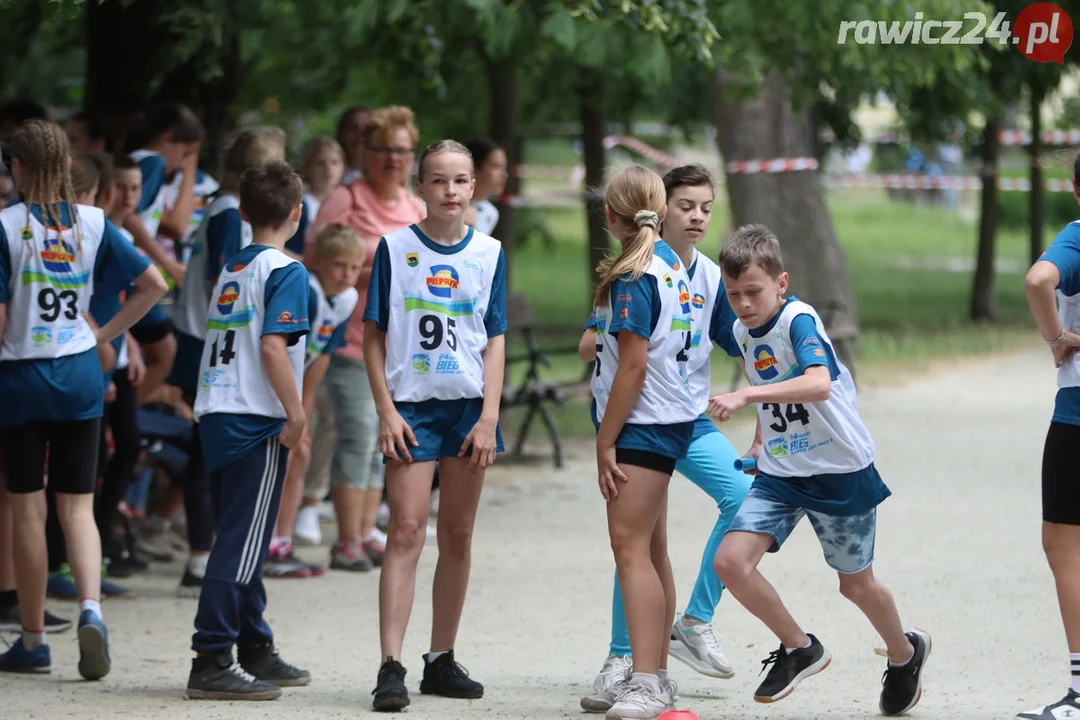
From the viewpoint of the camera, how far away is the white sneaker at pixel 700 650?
5613 millimetres

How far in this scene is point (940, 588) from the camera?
7305 millimetres

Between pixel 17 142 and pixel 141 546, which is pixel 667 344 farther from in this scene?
pixel 141 546

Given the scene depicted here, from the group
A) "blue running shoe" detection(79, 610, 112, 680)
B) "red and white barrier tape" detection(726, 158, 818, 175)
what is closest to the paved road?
"blue running shoe" detection(79, 610, 112, 680)

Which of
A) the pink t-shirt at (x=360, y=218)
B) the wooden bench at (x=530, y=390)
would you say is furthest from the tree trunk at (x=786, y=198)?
the pink t-shirt at (x=360, y=218)

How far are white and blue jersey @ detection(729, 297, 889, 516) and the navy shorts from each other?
0.98 metres

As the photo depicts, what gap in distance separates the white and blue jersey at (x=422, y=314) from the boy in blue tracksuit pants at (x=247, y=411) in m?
0.34

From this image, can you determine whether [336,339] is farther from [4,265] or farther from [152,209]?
[4,265]

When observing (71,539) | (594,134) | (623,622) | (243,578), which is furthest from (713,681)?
(594,134)

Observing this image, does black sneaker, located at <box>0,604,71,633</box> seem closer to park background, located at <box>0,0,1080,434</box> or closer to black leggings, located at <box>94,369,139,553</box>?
black leggings, located at <box>94,369,139,553</box>

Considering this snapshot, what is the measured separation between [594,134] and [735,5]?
686 centimetres

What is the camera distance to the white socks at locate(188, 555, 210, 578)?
24.5 ft

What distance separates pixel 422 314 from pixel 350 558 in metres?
2.68

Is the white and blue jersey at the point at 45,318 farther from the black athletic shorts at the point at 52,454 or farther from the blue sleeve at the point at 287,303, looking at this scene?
the blue sleeve at the point at 287,303

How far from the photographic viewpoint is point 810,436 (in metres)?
5.07
